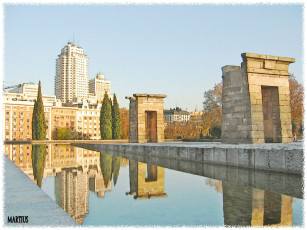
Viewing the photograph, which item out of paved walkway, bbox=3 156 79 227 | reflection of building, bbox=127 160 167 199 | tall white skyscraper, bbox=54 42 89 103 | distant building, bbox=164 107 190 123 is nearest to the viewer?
paved walkway, bbox=3 156 79 227

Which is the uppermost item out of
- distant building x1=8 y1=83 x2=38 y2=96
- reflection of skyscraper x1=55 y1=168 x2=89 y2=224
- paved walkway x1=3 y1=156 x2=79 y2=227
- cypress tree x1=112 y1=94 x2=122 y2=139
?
distant building x1=8 y1=83 x2=38 y2=96

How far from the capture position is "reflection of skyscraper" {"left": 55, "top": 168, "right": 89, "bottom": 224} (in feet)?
13.0

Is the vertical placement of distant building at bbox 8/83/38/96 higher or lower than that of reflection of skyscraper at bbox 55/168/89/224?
higher

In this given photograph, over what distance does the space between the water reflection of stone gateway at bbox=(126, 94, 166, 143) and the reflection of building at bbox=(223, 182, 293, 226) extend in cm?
1812

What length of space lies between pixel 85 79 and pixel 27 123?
94.8m

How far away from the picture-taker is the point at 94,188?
5.82 m

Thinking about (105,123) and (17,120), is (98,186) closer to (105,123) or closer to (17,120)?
(105,123)

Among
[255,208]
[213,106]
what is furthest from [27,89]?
[255,208]

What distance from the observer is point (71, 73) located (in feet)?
557

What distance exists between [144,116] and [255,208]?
19.7 m

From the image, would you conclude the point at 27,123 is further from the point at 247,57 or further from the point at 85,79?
the point at 85,79

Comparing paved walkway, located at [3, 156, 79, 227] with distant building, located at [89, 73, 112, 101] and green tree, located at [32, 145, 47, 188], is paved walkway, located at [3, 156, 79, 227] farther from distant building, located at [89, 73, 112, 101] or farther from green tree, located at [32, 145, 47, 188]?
distant building, located at [89, 73, 112, 101]

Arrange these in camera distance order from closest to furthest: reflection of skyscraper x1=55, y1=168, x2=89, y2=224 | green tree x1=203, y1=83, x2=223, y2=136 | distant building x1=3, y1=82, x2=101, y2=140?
reflection of skyscraper x1=55, y1=168, x2=89, y2=224, green tree x1=203, y1=83, x2=223, y2=136, distant building x1=3, y1=82, x2=101, y2=140

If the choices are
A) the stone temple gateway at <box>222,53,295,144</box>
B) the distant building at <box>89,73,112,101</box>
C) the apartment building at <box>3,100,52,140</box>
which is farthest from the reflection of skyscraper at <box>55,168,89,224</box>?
the distant building at <box>89,73,112,101</box>
